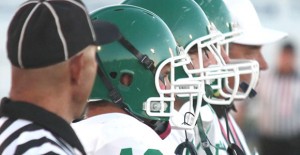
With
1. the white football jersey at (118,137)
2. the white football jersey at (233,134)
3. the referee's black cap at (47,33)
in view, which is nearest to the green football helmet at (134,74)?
the white football jersey at (118,137)

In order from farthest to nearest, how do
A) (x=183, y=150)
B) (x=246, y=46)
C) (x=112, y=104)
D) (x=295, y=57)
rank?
(x=295, y=57) → (x=246, y=46) → (x=183, y=150) → (x=112, y=104)

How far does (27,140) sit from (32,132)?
3 cm

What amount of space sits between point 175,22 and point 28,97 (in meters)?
1.62

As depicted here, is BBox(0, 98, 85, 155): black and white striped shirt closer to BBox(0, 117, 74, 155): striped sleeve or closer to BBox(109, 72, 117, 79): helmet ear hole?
BBox(0, 117, 74, 155): striped sleeve

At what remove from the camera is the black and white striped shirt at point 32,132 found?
99.1 inches

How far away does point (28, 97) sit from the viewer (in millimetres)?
2574

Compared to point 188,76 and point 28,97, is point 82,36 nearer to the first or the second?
point 28,97

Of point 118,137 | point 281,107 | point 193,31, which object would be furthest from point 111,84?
point 281,107

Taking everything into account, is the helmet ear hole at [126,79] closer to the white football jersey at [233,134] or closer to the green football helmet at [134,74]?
the green football helmet at [134,74]

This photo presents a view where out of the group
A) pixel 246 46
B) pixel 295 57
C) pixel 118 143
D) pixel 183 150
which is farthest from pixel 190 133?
pixel 295 57

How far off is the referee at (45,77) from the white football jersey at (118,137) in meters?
0.57

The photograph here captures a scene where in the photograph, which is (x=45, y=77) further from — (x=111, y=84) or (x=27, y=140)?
(x=111, y=84)

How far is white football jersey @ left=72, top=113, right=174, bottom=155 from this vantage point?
321 centimetres

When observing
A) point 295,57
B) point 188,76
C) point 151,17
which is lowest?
point 295,57
